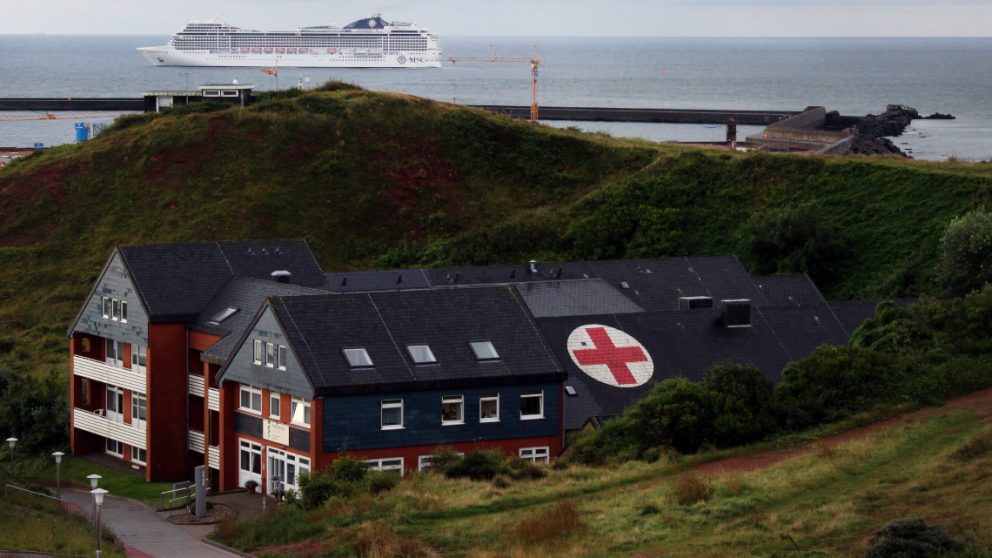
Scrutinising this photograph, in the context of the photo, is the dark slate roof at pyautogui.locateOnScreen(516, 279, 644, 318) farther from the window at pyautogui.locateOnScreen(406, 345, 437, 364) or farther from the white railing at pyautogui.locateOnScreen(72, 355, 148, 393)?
the white railing at pyautogui.locateOnScreen(72, 355, 148, 393)

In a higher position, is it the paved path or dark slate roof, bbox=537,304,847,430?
dark slate roof, bbox=537,304,847,430

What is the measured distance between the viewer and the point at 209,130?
73.4m

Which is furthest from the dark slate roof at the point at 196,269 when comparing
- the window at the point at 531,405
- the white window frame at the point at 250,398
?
the window at the point at 531,405

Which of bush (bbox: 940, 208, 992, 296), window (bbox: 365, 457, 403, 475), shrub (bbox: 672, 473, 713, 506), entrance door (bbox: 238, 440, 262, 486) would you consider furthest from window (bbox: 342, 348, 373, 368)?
bush (bbox: 940, 208, 992, 296)

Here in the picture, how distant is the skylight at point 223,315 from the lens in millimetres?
40094

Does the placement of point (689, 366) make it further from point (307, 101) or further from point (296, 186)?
point (307, 101)

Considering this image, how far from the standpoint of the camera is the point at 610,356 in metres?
40.2

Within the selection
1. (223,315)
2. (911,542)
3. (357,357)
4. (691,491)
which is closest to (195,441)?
(223,315)

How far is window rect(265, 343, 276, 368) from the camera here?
35.5 metres

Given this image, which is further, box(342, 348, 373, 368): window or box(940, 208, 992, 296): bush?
box(940, 208, 992, 296): bush

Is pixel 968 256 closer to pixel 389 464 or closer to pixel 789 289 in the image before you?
pixel 789 289

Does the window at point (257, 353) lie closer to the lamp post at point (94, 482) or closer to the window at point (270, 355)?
the window at point (270, 355)

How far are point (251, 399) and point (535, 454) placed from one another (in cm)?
650

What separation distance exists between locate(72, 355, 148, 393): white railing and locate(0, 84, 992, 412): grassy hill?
12.6m
